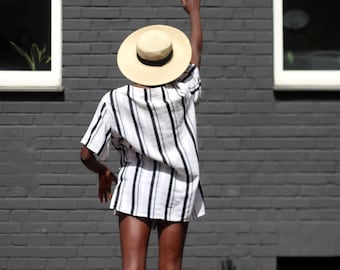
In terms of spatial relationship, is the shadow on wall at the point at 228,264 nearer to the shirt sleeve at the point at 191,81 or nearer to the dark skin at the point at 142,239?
the dark skin at the point at 142,239

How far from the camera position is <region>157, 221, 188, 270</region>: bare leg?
15.0 ft

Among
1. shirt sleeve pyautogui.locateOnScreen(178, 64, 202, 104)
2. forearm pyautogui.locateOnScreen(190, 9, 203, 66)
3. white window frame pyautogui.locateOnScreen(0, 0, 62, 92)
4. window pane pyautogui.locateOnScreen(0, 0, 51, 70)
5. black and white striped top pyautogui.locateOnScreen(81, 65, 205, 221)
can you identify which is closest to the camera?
black and white striped top pyautogui.locateOnScreen(81, 65, 205, 221)

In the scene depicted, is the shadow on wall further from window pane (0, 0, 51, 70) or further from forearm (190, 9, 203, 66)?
forearm (190, 9, 203, 66)

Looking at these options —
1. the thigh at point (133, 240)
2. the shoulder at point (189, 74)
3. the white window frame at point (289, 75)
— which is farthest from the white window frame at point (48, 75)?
the thigh at point (133, 240)

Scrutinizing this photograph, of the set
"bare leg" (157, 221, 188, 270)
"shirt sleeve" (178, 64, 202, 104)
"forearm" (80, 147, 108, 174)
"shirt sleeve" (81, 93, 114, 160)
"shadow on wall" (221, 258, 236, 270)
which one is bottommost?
"shadow on wall" (221, 258, 236, 270)

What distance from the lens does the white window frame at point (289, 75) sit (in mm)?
6617

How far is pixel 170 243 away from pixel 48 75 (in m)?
2.47

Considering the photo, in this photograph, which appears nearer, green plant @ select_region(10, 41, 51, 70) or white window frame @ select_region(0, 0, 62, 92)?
white window frame @ select_region(0, 0, 62, 92)

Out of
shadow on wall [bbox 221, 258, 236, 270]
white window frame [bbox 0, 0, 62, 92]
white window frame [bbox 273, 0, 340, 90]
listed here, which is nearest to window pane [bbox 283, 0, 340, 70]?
white window frame [bbox 273, 0, 340, 90]

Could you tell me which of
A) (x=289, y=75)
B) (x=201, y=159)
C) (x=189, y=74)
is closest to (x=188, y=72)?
(x=189, y=74)

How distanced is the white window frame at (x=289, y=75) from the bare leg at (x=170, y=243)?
231cm

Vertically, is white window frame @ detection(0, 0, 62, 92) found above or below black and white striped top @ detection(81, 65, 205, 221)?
above

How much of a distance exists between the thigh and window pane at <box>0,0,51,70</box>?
250cm

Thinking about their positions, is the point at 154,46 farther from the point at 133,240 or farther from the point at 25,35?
the point at 25,35
